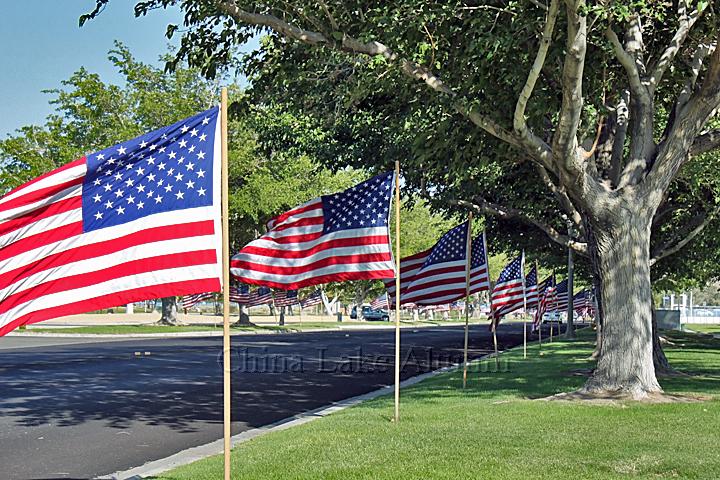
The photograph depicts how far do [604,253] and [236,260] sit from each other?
7.32m

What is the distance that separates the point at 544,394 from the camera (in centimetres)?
1571

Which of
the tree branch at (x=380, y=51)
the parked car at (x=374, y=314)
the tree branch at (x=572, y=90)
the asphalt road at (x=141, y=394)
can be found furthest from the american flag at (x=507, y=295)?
the parked car at (x=374, y=314)

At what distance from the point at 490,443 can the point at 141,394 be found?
8751mm

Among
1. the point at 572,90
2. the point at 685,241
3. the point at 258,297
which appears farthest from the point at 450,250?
the point at 258,297

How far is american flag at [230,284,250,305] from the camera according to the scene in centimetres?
4869

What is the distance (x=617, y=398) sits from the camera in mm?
14188

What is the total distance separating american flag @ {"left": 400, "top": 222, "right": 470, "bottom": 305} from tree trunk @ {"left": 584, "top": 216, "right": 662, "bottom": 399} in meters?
2.49

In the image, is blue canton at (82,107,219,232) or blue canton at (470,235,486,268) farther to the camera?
blue canton at (470,235,486,268)

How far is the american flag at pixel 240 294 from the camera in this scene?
48.7 meters

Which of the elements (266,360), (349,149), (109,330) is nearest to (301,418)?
(349,149)

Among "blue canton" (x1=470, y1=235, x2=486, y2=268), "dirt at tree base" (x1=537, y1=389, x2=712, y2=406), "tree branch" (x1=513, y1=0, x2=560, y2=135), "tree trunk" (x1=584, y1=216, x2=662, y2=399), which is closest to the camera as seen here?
"tree branch" (x1=513, y1=0, x2=560, y2=135)

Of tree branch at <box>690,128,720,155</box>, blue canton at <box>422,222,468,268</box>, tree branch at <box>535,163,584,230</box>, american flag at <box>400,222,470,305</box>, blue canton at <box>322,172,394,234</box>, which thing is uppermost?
tree branch at <box>690,128,720,155</box>

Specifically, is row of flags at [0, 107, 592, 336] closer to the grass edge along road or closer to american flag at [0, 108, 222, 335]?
american flag at [0, 108, 222, 335]

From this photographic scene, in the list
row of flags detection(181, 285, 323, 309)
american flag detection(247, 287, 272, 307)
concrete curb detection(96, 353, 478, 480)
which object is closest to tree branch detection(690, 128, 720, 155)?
concrete curb detection(96, 353, 478, 480)
